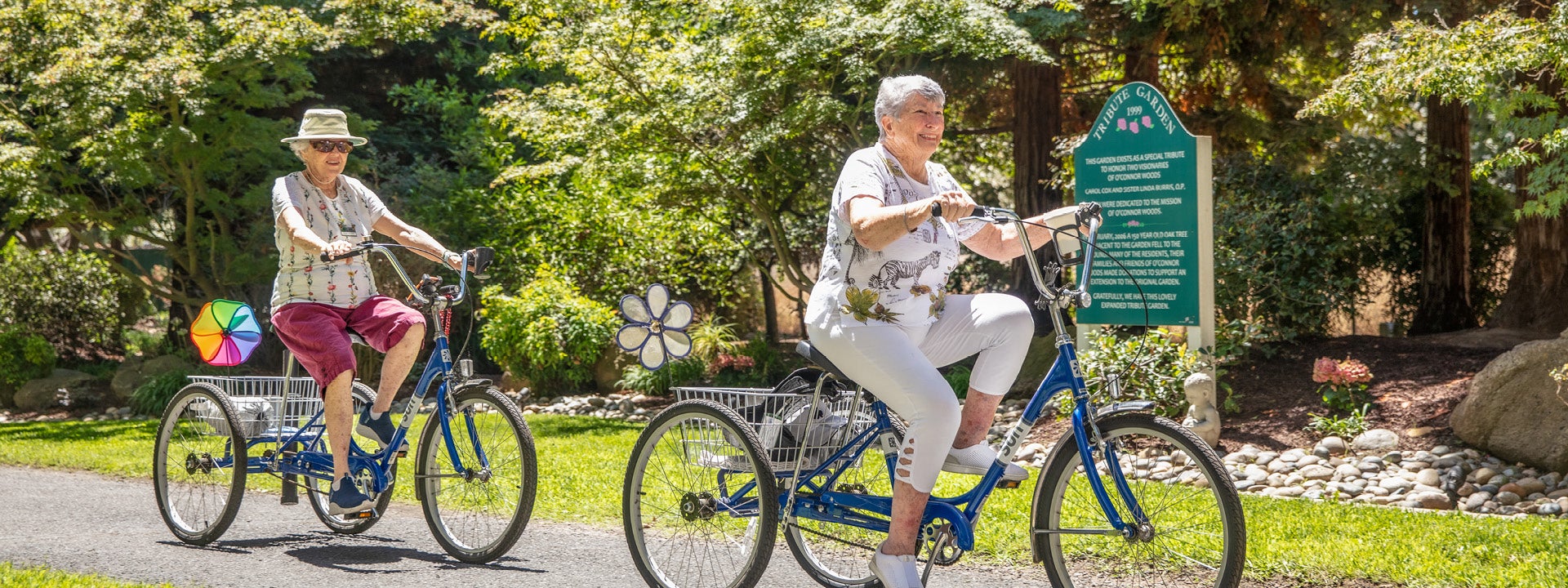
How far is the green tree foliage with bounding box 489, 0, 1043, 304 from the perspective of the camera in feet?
32.4

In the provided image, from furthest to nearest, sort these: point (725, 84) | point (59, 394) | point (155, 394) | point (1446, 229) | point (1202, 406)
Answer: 1. point (59, 394)
2. point (155, 394)
3. point (1446, 229)
4. point (725, 84)
5. point (1202, 406)

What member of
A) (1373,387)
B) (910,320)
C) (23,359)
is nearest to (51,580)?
(910,320)

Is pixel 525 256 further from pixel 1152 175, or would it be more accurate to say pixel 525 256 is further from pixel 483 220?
pixel 1152 175

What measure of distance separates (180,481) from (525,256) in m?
9.24

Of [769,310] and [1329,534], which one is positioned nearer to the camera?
[1329,534]

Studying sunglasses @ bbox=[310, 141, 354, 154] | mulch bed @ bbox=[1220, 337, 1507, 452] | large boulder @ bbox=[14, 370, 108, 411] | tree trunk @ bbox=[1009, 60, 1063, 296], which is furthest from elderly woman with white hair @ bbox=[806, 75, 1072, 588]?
Result: large boulder @ bbox=[14, 370, 108, 411]

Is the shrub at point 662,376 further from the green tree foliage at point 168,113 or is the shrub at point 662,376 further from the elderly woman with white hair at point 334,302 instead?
the elderly woman with white hair at point 334,302

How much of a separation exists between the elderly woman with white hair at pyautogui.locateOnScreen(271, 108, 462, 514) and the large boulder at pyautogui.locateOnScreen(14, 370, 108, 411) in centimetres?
1146

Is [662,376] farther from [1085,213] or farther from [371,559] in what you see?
[1085,213]

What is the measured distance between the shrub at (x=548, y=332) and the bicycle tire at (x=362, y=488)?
7343mm

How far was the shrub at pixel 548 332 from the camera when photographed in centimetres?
1313

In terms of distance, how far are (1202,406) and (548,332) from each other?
7.22m

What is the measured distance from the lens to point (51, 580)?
14.8 ft

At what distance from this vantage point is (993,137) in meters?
15.5
